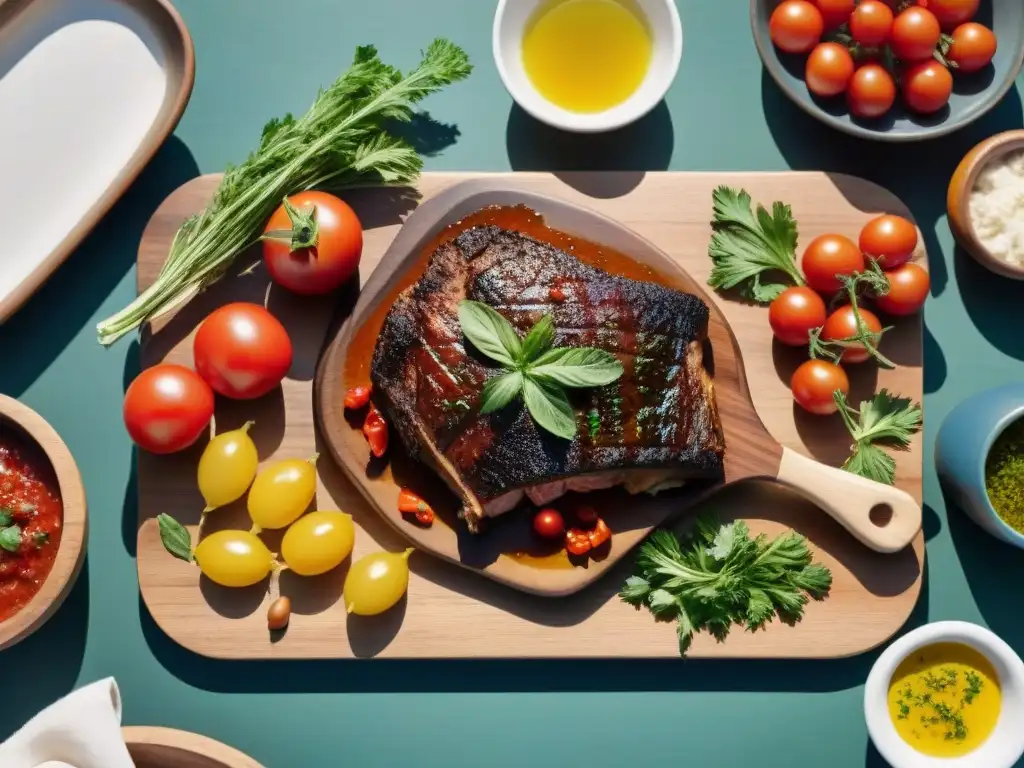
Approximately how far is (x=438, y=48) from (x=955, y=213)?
5.64ft

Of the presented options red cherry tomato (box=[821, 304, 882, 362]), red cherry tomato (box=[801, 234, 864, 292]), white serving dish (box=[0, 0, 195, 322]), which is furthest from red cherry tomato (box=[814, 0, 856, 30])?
white serving dish (box=[0, 0, 195, 322])

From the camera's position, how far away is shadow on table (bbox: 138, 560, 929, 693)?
9.94 ft

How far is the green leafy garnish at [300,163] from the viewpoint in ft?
9.27

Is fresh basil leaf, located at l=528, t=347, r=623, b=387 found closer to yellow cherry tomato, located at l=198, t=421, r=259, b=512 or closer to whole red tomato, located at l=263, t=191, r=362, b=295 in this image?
whole red tomato, located at l=263, t=191, r=362, b=295

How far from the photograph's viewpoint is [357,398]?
290 centimetres

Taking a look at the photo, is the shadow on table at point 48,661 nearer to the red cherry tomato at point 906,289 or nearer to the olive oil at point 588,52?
the olive oil at point 588,52

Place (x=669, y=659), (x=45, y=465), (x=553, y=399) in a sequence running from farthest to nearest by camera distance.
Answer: (x=669, y=659)
(x=45, y=465)
(x=553, y=399)

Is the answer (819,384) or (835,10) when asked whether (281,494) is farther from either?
(835,10)

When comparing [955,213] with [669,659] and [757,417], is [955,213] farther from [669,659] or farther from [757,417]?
[669,659]

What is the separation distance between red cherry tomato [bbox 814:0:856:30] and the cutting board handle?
1.40 meters

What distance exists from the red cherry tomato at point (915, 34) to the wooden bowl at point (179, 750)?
116 inches

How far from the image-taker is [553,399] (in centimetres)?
266

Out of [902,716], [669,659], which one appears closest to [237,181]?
[669,659]

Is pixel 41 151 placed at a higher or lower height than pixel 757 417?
higher
